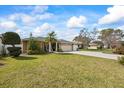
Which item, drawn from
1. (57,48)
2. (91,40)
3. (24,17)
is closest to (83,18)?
(24,17)

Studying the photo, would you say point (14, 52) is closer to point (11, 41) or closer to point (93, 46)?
point (11, 41)

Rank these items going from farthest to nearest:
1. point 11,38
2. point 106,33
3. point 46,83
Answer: point 106,33, point 11,38, point 46,83

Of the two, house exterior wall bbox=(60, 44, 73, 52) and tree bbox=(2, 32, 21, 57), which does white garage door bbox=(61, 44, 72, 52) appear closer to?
house exterior wall bbox=(60, 44, 73, 52)

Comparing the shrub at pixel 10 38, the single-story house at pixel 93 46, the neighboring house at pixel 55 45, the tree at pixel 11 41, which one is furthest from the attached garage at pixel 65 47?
the single-story house at pixel 93 46

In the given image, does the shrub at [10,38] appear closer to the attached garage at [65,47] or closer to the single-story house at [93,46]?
the attached garage at [65,47]

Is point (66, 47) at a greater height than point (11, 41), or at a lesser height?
lesser

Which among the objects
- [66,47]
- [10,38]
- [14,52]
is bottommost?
[66,47]

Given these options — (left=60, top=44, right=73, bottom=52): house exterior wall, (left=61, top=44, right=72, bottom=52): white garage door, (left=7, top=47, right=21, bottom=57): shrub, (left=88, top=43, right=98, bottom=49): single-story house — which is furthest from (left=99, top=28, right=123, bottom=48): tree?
(left=7, top=47, right=21, bottom=57): shrub

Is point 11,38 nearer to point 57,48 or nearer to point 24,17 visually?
point 24,17

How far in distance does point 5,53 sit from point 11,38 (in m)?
1.90

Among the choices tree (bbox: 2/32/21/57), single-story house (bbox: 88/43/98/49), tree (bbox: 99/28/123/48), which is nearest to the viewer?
tree (bbox: 2/32/21/57)

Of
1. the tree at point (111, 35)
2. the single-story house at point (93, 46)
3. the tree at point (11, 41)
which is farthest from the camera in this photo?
the single-story house at point (93, 46)

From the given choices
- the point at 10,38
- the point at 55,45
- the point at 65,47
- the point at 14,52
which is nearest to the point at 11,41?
the point at 10,38
